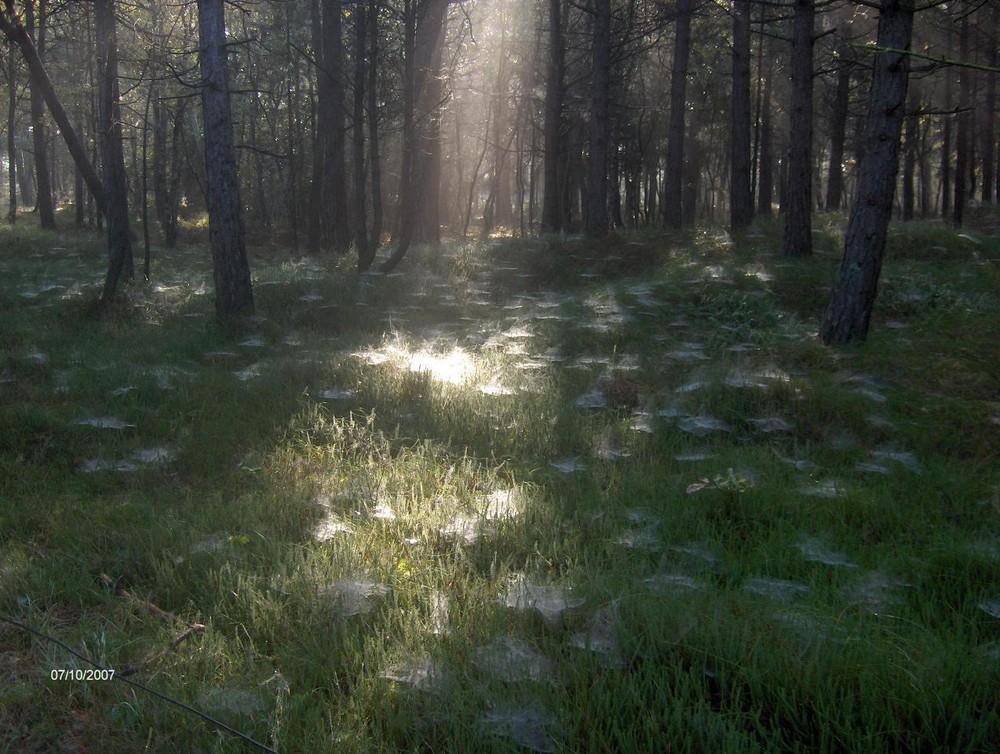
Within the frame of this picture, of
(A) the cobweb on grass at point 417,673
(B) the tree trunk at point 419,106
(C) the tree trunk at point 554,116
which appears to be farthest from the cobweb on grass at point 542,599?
(C) the tree trunk at point 554,116

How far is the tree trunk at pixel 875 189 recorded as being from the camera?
7.66 meters

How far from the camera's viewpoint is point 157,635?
346cm

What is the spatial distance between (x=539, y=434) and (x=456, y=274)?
8609 millimetres

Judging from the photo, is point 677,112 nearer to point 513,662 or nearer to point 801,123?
point 801,123

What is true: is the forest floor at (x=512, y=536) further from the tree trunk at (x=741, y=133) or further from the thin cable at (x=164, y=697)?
the tree trunk at (x=741, y=133)

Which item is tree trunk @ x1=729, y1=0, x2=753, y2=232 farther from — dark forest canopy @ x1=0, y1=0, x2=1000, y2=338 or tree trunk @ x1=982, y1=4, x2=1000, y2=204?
tree trunk @ x1=982, y1=4, x2=1000, y2=204

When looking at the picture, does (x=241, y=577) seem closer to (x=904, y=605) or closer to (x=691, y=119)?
(x=904, y=605)

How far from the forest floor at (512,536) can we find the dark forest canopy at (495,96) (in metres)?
2.10

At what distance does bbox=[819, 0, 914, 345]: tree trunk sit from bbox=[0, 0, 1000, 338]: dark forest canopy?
0.23 ft

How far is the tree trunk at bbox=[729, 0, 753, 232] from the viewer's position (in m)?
16.4

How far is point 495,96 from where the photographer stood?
2717cm

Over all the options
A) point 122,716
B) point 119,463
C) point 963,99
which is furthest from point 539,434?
point 963,99

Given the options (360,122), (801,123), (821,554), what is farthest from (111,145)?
(821,554)

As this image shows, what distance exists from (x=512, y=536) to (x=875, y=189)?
5.93 metres
